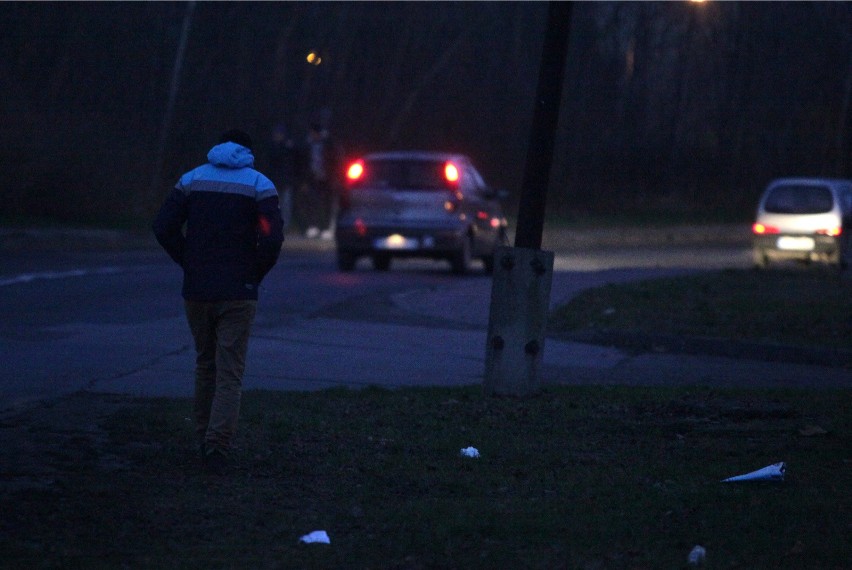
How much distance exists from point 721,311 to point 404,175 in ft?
24.5

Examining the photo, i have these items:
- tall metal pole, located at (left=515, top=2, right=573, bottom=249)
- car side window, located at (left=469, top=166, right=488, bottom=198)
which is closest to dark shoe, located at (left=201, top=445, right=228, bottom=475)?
tall metal pole, located at (left=515, top=2, right=573, bottom=249)

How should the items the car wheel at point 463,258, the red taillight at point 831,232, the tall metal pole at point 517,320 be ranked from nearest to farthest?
the tall metal pole at point 517,320
the car wheel at point 463,258
the red taillight at point 831,232

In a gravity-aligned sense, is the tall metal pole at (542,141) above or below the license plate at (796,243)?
above

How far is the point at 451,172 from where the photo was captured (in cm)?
2084

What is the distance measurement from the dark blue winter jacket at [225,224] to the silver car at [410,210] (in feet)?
44.7

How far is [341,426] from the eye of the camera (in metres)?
8.30

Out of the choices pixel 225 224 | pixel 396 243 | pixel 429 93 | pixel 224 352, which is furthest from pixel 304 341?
pixel 429 93

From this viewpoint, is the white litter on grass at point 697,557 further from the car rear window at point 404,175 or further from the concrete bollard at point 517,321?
the car rear window at point 404,175

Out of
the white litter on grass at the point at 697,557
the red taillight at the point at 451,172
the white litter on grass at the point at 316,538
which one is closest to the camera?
the white litter on grass at the point at 697,557

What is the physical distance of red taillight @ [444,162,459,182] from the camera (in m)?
20.8

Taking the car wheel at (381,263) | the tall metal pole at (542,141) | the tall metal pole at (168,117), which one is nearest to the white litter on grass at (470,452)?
the tall metal pole at (542,141)

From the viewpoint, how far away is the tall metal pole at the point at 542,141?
9609 mm

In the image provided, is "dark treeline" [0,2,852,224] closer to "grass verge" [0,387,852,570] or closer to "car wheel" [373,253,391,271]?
"car wheel" [373,253,391,271]

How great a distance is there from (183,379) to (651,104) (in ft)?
131
